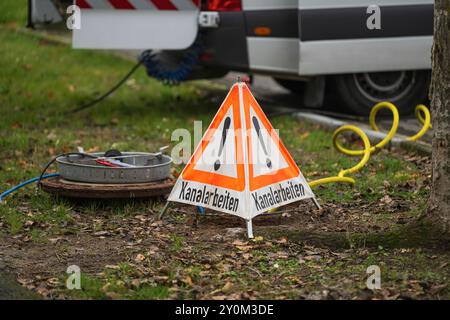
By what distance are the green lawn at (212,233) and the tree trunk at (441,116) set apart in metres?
0.18

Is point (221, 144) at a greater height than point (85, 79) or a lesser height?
lesser

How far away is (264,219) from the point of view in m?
6.57

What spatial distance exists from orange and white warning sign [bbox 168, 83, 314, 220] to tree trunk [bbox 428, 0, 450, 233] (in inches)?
41.0

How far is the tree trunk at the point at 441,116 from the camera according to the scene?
5.62 metres

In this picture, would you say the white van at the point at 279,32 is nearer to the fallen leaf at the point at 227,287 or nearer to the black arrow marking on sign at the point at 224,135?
the black arrow marking on sign at the point at 224,135

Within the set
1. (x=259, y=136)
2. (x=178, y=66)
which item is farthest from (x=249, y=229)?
(x=178, y=66)

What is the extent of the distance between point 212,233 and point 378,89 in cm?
490

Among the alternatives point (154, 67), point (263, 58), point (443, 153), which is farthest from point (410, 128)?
point (443, 153)

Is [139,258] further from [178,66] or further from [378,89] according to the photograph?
[378,89]

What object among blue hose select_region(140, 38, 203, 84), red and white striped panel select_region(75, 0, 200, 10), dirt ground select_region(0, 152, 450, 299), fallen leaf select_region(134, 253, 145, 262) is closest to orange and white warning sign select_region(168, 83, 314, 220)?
dirt ground select_region(0, 152, 450, 299)

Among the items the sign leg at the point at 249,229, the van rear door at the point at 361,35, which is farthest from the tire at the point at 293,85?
the sign leg at the point at 249,229

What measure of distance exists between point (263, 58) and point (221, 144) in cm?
411

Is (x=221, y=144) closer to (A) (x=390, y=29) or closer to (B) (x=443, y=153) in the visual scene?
(B) (x=443, y=153)

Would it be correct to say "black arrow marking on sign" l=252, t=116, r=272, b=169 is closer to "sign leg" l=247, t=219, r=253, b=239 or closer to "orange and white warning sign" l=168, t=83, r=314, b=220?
"orange and white warning sign" l=168, t=83, r=314, b=220
